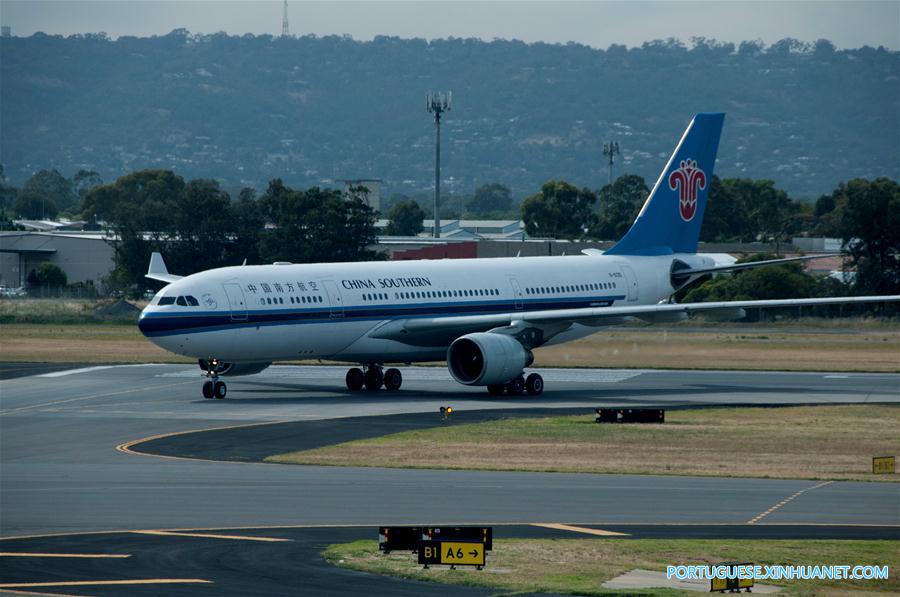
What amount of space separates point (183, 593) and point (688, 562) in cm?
860

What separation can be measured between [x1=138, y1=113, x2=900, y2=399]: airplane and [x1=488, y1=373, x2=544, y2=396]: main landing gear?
2.5 inches

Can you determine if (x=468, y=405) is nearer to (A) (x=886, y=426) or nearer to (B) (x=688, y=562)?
(A) (x=886, y=426)

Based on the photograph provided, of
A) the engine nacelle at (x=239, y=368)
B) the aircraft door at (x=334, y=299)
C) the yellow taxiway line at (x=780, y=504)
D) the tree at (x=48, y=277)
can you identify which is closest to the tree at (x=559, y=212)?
the tree at (x=48, y=277)

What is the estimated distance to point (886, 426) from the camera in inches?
1820

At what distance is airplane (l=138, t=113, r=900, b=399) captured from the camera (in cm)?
5328

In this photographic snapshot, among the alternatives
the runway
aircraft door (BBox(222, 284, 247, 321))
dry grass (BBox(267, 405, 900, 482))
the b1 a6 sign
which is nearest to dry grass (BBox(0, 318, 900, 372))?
the runway

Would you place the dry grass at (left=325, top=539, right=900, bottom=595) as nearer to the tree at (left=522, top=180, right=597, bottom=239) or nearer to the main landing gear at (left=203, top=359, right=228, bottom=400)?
the main landing gear at (left=203, top=359, right=228, bottom=400)

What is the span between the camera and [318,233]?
125 metres

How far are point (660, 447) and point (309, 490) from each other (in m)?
A: 12.0

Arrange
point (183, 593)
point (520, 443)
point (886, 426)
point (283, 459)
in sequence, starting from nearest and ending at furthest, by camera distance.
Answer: point (183, 593), point (283, 459), point (520, 443), point (886, 426)

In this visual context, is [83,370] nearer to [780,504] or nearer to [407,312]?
[407,312]

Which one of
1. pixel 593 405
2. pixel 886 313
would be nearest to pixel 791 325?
pixel 886 313

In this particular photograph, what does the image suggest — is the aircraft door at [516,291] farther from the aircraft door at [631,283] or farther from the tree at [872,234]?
the tree at [872,234]

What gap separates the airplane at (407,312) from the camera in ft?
175
